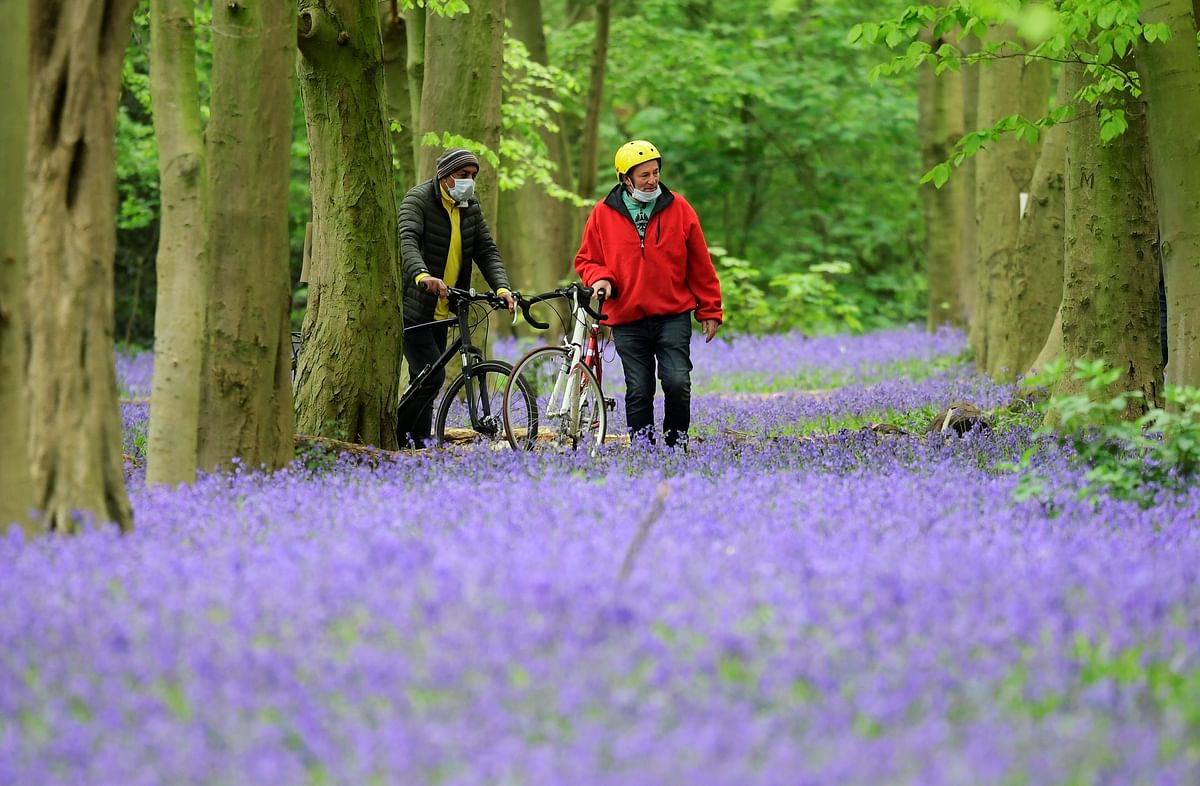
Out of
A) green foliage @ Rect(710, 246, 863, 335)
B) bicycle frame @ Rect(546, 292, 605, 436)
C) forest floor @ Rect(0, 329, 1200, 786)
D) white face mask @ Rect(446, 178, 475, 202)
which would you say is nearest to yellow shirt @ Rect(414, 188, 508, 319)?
white face mask @ Rect(446, 178, 475, 202)

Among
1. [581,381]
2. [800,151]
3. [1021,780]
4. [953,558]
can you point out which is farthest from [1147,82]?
[800,151]

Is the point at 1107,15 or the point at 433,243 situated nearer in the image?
the point at 1107,15

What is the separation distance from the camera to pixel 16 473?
5.38 metres

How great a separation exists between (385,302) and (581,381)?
4.62ft

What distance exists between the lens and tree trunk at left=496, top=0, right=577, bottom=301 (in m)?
22.1

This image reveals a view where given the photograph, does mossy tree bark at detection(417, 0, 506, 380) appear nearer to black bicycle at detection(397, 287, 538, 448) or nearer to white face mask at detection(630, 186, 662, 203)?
black bicycle at detection(397, 287, 538, 448)

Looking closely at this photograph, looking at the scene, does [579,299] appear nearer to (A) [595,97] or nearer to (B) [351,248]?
(B) [351,248]

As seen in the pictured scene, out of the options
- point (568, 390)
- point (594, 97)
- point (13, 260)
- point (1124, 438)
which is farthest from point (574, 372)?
point (594, 97)

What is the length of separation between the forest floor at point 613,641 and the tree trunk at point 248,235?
1.73m

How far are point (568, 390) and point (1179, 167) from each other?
159 inches

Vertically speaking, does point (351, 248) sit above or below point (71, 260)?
above

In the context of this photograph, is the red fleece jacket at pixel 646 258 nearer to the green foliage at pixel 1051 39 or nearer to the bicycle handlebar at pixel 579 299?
the bicycle handlebar at pixel 579 299

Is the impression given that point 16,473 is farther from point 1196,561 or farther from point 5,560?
point 1196,561

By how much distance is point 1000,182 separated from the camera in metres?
17.4
